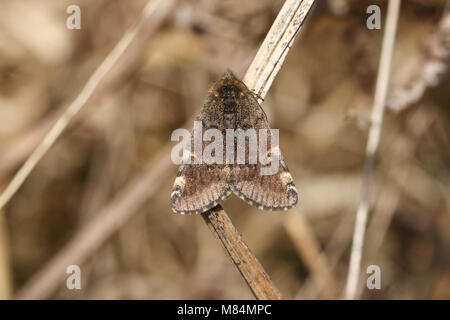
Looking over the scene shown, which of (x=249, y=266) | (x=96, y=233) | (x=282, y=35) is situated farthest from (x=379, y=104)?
(x=96, y=233)

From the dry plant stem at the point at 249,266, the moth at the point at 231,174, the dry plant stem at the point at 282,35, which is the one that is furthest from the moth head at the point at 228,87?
the dry plant stem at the point at 249,266

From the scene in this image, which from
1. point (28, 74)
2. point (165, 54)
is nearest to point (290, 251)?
point (165, 54)

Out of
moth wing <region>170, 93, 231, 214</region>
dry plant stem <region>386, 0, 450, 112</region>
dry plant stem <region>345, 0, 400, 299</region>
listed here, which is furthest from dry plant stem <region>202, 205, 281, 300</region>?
dry plant stem <region>386, 0, 450, 112</region>

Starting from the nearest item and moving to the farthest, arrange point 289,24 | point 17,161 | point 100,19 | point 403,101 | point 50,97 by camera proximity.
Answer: point 289,24 < point 403,101 < point 17,161 < point 100,19 < point 50,97

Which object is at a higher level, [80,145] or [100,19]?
[100,19]

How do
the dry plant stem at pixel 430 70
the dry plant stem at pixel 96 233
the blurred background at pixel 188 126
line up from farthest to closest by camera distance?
the blurred background at pixel 188 126 → the dry plant stem at pixel 96 233 → the dry plant stem at pixel 430 70

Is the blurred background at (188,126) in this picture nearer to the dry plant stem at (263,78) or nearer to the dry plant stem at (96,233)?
the dry plant stem at (96,233)
